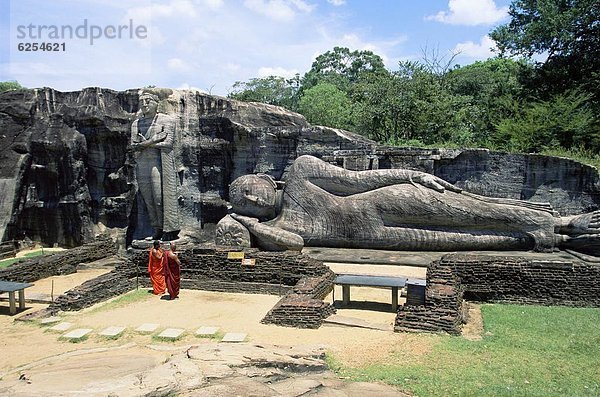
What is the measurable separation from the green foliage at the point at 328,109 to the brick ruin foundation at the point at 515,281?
18.3 metres

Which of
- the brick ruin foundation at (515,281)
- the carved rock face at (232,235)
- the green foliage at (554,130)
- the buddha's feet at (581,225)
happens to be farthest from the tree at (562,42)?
the carved rock face at (232,235)

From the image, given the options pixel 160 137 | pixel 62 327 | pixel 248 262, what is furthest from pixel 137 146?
pixel 62 327

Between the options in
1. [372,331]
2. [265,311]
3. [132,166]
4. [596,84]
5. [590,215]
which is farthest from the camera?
[596,84]

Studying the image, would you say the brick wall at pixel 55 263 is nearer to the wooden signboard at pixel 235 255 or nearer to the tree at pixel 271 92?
the wooden signboard at pixel 235 255

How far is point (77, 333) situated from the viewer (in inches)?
309

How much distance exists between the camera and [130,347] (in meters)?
7.01

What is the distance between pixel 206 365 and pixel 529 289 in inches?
242

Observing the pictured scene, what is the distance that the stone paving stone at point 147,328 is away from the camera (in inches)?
312

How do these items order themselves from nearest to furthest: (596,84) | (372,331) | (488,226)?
(372,331), (488,226), (596,84)

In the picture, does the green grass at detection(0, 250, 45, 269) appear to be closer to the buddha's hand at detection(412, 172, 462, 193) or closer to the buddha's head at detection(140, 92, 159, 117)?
the buddha's head at detection(140, 92, 159, 117)

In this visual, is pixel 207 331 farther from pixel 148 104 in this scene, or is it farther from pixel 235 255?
pixel 148 104

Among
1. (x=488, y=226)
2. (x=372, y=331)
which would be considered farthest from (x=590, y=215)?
(x=372, y=331)

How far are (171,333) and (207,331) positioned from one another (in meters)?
0.51

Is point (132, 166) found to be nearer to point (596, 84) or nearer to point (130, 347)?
point (130, 347)
